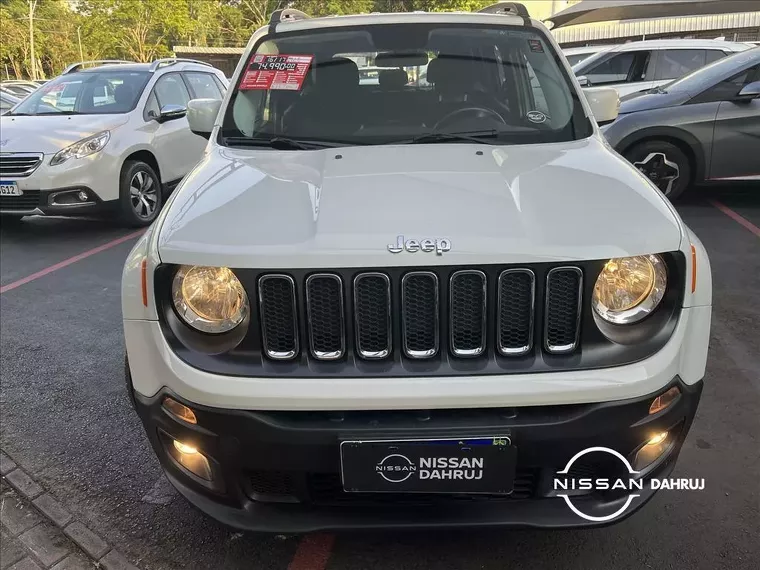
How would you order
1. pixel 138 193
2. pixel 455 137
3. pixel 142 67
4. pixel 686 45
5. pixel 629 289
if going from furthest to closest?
pixel 686 45 < pixel 142 67 < pixel 138 193 < pixel 455 137 < pixel 629 289

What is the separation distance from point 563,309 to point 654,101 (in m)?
5.72

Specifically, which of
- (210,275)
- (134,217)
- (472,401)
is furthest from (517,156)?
(134,217)

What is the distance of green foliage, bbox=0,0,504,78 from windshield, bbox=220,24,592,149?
3942cm

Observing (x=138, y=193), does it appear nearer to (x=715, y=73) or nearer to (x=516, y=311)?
(x=516, y=311)

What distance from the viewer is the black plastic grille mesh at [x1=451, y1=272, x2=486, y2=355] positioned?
1.78 metres

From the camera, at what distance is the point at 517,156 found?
245 cm

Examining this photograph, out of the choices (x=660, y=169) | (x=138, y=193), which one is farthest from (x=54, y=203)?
(x=660, y=169)

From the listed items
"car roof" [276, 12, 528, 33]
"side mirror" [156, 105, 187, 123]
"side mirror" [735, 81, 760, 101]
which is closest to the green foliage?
"side mirror" [156, 105, 187, 123]

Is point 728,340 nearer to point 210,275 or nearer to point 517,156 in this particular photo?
point 517,156

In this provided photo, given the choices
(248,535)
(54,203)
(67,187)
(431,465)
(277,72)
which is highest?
(277,72)

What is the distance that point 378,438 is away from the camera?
1.75 metres

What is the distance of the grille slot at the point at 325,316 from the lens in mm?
1787

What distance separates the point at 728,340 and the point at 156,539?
3.27 metres

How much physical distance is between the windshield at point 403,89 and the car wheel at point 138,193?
378 centimetres
